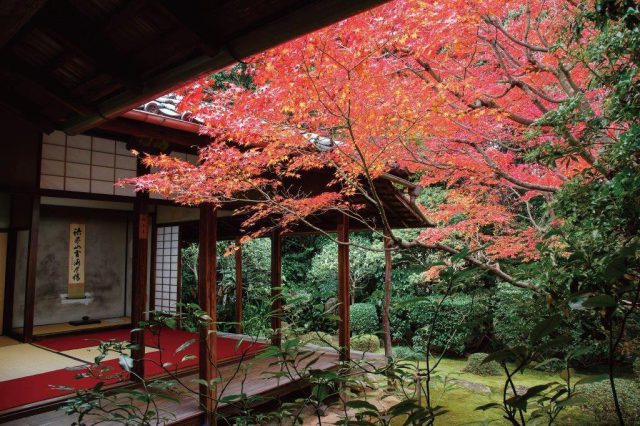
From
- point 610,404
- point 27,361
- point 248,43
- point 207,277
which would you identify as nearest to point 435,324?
point 610,404

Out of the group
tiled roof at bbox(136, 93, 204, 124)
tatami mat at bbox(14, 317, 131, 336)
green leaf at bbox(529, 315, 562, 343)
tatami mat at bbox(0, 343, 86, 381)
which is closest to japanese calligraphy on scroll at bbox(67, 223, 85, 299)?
tatami mat at bbox(14, 317, 131, 336)

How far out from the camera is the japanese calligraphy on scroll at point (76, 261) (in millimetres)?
8781

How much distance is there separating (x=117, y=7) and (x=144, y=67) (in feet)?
1.30

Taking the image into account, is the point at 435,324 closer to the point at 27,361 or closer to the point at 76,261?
the point at 76,261

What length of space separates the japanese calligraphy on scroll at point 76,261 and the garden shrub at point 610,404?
32.7 feet

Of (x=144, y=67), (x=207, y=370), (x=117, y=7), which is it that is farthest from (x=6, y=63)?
(x=207, y=370)

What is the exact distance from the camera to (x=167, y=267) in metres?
9.62

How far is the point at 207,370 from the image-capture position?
4.72 metres

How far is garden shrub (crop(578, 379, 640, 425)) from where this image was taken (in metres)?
5.87

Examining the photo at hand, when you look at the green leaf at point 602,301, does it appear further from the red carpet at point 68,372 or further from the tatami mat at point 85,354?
the tatami mat at point 85,354

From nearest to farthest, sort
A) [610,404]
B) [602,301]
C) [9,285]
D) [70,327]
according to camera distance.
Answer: [602,301] < [610,404] < [9,285] < [70,327]

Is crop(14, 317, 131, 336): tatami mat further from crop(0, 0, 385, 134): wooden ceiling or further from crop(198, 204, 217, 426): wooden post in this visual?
crop(0, 0, 385, 134): wooden ceiling

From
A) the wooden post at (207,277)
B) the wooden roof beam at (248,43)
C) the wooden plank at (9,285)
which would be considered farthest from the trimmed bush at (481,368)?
the wooden plank at (9,285)

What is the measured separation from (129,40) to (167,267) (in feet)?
27.4
